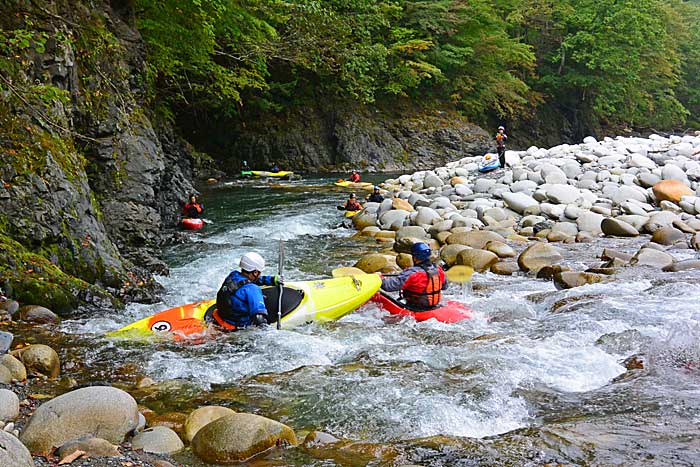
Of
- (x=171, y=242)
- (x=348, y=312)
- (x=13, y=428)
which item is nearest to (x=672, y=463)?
(x=13, y=428)

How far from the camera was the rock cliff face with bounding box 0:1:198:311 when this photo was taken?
19.2ft

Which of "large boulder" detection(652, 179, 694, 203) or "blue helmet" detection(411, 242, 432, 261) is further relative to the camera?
"large boulder" detection(652, 179, 694, 203)

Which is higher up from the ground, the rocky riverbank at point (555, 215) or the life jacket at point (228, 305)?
the life jacket at point (228, 305)

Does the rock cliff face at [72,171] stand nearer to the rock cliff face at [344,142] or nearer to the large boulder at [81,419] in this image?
the large boulder at [81,419]

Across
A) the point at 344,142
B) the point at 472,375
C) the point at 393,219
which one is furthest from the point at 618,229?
the point at 344,142

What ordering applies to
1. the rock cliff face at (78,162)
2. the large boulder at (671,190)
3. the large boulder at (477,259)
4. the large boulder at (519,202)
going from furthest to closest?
the large boulder at (519,202) < the large boulder at (671,190) < the large boulder at (477,259) < the rock cliff face at (78,162)

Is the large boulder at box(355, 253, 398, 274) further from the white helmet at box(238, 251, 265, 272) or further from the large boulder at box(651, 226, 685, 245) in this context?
the large boulder at box(651, 226, 685, 245)

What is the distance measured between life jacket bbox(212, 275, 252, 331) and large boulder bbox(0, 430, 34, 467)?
127 inches

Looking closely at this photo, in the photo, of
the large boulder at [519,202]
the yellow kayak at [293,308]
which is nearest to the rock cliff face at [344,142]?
the large boulder at [519,202]

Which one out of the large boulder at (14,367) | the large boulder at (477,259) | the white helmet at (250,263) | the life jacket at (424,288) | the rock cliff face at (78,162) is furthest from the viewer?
the large boulder at (477,259)

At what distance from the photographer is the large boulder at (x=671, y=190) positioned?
38.1 feet

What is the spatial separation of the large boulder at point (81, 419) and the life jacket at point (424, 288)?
349cm

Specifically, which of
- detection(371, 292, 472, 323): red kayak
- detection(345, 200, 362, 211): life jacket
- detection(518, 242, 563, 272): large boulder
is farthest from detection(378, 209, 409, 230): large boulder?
detection(371, 292, 472, 323): red kayak

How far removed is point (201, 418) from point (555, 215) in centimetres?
921
